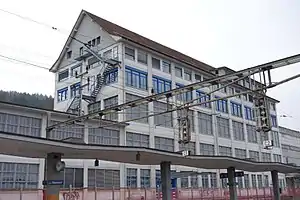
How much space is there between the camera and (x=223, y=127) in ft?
177

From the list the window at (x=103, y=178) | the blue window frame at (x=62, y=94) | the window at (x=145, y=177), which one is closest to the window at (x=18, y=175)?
the window at (x=103, y=178)

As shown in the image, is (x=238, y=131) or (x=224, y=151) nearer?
(x=224, y=151)

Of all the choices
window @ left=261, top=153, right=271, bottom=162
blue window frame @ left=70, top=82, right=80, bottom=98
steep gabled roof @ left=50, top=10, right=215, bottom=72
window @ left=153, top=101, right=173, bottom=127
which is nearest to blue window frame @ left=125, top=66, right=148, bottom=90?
window @ left=153, top=101, right=173, bottom=127

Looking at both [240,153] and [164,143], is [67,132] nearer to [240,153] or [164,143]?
[164,143]

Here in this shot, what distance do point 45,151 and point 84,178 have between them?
1756 centimetres

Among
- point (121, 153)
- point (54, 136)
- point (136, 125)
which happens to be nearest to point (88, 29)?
point (136, 125)

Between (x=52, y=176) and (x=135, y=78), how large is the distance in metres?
24.2

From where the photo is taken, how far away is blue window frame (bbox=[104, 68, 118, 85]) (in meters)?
39.6

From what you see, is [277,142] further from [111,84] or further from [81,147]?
[81,147]

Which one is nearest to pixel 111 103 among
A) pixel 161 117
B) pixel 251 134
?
pixel 161 117

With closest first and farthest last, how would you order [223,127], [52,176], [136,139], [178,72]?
[52,176]
[136,139]
[178,72]
[223,127]

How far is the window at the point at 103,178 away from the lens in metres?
34.7

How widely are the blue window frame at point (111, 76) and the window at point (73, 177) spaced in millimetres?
10618

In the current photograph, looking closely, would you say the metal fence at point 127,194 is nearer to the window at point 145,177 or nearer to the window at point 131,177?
the window at point 145,177
